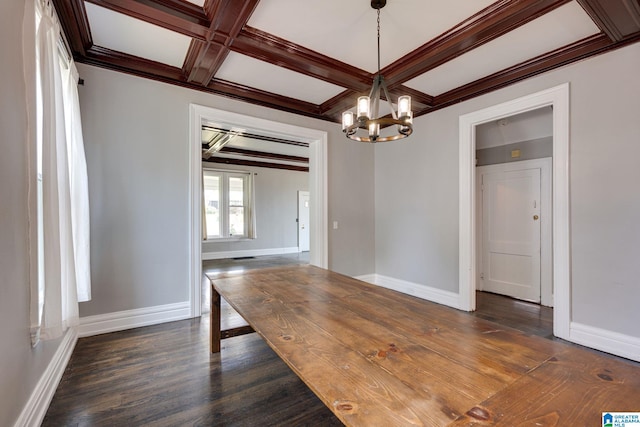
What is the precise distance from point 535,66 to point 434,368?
10.3ft

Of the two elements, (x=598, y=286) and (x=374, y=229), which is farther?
(x=374, y=229)

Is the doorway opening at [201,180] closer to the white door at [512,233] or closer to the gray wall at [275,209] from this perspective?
the white door at [512,233]

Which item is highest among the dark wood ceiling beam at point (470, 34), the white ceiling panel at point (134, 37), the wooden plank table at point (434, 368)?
the white ceiling panel at point (134, 37)

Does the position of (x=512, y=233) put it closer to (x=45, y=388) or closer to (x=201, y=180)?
(x=201, y=180)

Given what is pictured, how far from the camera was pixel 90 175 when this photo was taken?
8.66 ft

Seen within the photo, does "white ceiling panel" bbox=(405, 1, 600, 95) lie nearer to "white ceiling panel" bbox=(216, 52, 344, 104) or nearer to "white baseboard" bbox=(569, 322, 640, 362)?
"white ceiling panel" bbox=(216, 52, 344, 104)

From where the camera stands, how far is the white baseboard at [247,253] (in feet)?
23.8

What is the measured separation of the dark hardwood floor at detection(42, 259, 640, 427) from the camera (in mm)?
1598

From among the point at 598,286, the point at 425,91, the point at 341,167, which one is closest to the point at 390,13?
the point at 425,91

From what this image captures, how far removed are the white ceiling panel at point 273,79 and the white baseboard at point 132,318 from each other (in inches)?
100

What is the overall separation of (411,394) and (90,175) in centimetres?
318

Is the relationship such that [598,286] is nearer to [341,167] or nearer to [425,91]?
[425,91]

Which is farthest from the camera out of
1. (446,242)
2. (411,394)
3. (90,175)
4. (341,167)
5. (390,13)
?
(341,167)

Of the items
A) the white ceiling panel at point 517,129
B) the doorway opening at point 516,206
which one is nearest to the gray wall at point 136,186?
the white ceiling panel at point 517,129
